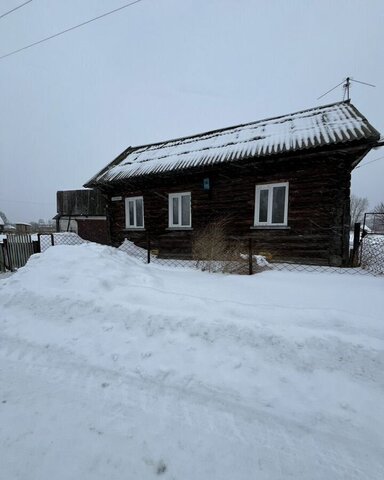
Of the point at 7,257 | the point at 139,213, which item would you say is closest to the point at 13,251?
the point at 7,257

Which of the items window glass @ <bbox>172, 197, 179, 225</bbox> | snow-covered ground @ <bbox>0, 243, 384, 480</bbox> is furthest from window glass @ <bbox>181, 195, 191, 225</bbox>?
snow-covered ground @ <bbox>0, 243, 384, 480</bbox>

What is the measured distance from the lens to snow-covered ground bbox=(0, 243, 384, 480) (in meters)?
1.55

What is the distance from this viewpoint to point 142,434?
1724mm

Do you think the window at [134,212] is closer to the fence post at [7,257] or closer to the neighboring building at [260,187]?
the neighboring building at [260,187]

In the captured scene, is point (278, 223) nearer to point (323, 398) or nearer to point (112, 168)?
point (323, 398)

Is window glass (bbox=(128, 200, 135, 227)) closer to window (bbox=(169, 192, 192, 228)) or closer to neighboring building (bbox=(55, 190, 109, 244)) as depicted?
window (bbox=(169, 192, 192, 228))

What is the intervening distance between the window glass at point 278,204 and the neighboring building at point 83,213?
2053 centimetres

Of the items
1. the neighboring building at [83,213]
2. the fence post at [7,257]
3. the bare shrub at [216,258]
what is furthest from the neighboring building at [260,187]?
the neighboring building at [83,213]

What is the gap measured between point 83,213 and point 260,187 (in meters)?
23.9

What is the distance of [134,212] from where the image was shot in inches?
423

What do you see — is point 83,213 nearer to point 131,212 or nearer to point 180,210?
point 131,212

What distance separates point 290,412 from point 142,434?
1155 mm

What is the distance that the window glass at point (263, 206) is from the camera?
8.12 metres

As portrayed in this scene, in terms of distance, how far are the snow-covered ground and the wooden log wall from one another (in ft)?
11.9
